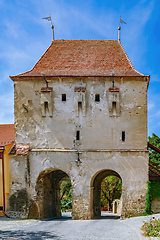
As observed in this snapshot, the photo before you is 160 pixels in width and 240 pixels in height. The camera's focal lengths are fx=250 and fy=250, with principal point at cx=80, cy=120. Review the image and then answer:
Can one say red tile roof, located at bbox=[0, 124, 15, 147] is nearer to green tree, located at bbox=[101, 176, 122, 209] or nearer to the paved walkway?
the paved walkway

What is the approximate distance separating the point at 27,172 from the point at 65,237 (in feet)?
21.7

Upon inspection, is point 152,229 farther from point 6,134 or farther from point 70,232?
point 6,134

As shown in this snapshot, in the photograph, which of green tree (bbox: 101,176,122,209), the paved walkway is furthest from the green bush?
green tree (bbox: 101,176,122,209)

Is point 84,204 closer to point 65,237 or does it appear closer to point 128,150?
point 128,150

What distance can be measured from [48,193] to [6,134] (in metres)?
5.40

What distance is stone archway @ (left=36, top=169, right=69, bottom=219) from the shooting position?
1656cm

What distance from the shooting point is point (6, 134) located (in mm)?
18578

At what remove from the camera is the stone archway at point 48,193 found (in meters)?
16.6

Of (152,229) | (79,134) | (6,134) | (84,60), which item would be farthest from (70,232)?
(84,60)

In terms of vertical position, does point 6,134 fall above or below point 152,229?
above

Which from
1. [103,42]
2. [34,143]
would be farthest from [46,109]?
[103,42]

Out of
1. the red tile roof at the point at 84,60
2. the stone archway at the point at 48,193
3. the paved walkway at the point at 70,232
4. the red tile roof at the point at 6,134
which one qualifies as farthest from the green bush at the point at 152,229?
the red tile roof at the point at 6,134

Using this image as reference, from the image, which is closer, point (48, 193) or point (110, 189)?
point (48, 193)

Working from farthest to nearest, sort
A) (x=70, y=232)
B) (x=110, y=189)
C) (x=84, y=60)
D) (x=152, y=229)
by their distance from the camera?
(x=110, y=189)
(x=84, y=60)
(x=70, y=232)
(x=152, y=229)
